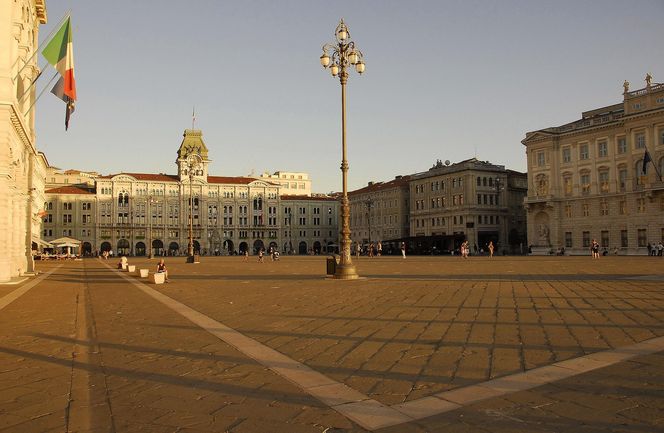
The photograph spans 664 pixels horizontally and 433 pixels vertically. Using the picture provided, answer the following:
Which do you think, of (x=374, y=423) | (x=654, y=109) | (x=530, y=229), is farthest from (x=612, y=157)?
(x=374, y=423)

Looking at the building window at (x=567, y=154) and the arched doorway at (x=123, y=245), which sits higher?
the building window at (x=567, y=154)

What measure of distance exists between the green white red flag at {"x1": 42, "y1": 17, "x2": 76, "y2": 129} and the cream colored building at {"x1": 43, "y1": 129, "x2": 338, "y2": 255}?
87624 mm

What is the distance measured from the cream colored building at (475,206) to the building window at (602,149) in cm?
2209

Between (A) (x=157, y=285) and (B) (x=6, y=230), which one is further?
(B) (x=6, y=230)

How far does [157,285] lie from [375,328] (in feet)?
50.4

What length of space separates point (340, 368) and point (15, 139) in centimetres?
2664

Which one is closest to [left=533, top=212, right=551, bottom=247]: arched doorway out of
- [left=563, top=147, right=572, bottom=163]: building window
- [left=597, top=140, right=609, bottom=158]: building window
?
[left=563, top=147, right=572, bottom=163]: building window

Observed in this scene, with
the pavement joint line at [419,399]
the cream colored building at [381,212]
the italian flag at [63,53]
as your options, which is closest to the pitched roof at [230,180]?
the cream colored building at [381,212]

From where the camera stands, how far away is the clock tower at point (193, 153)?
12412 cm

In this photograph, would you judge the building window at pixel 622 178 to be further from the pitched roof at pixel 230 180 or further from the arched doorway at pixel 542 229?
the pitched roof at pixel 230 180

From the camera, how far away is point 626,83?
67.8 metres

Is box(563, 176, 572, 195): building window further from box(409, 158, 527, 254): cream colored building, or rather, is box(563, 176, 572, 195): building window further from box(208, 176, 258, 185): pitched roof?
box(208, 176, 258, 185): pitched roof

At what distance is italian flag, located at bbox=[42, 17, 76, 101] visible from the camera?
82.5 feet

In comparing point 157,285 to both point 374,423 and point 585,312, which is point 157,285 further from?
point 374,423
